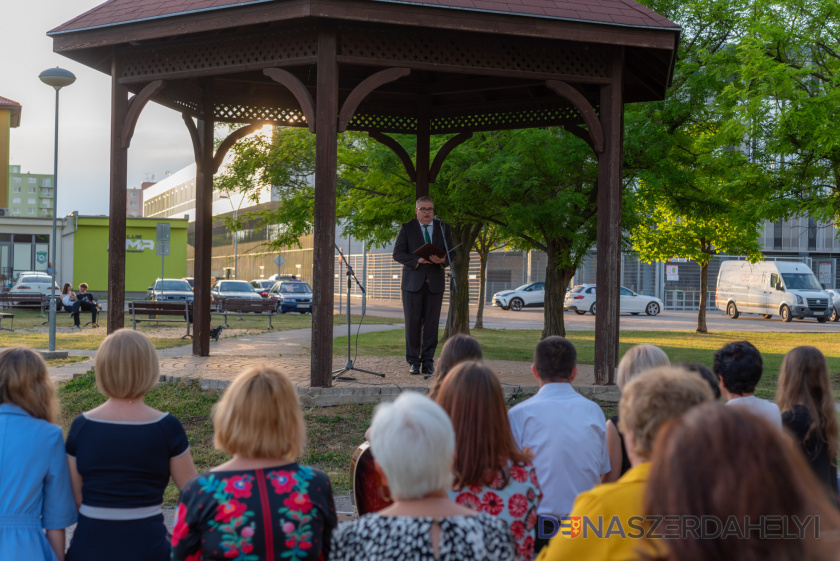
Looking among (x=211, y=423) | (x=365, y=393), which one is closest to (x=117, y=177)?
(x=211, y=423)

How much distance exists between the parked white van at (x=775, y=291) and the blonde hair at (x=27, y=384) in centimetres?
3798

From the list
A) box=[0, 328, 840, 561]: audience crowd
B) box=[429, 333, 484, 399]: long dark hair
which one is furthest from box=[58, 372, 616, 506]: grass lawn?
box=[0, 328, 840, 561]: audience crowd

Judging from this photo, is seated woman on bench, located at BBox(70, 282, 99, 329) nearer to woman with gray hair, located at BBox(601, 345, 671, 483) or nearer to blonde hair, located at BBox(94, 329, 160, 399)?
blonde hair, located at BBox(94, 329, 160, 399)

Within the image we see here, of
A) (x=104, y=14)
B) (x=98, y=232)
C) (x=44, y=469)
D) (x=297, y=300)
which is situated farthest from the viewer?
(x=98, y=232)

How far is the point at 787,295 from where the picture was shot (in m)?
37.2

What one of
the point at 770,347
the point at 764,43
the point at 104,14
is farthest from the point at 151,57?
the point at 770,347

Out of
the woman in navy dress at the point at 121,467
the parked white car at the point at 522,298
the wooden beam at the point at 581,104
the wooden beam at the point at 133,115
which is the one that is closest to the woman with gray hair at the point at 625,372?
the woman in navy dress at the point at 121,467

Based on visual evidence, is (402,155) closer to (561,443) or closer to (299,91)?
(299,91)

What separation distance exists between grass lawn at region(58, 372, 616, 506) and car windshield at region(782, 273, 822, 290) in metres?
32.0

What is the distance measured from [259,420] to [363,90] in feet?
23.1

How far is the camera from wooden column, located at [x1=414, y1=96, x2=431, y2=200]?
13039 millimetres

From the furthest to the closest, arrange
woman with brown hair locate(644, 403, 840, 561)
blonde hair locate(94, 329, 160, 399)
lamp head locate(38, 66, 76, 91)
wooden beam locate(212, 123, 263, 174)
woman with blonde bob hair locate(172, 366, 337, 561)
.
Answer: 1. lamp head locate(38, 66, 76, 91)
2. wooden beam locate(212, 123, 263, 174)
3. blonde hair locate(94, 329, 160, 399)
4. woman with blonde bob hair locate(172, 366, 337, 561)
5. woman with brown hair locate(644, 403, 840, 561)

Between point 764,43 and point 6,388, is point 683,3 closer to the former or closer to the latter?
point 764,43

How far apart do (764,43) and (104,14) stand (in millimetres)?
11056
